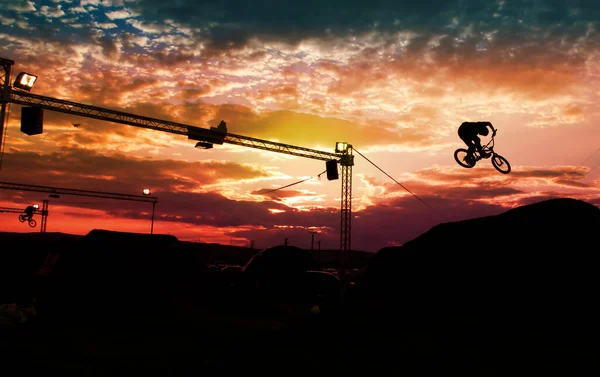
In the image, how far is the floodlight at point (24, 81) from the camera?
22.2m

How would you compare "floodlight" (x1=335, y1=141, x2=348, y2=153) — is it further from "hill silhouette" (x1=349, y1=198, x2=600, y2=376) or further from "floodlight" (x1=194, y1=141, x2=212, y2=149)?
"hill silhouette" (x1=349, y1=198, x2=600, y2=376)

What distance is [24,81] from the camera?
22.3 metres

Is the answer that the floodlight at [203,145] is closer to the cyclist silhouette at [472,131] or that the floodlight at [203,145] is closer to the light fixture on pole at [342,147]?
the light fixture on pole at [342,147]

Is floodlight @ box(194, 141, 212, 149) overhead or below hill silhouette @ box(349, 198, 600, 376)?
overhead

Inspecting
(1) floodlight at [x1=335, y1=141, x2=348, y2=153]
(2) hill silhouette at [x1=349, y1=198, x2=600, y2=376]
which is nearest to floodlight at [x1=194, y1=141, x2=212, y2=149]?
(1) floodlight at [x1=335, y1=141, x2=348, y2=153]

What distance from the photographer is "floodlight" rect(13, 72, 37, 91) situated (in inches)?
875

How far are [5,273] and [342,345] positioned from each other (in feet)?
80.8

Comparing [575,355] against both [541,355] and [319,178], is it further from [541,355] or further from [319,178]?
[319,178]

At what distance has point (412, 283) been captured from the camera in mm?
9594

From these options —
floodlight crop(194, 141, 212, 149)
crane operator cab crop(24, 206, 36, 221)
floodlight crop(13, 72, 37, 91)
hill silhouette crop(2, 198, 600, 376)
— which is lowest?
hill silhouette crop(2, 198, 600, 376)

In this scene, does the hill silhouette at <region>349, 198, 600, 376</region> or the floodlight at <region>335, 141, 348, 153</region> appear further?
the floodlight at <region>335, 141, 348, 153</region>

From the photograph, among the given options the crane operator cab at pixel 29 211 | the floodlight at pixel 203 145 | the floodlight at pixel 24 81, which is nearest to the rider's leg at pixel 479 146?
the floodlight at pixel 203 145

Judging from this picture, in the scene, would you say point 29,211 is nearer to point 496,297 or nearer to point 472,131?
point 472,131

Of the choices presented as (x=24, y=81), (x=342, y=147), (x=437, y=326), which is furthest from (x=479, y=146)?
(x=24, y=81)
